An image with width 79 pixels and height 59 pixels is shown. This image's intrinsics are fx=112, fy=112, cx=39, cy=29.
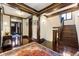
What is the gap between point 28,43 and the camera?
2062 mm

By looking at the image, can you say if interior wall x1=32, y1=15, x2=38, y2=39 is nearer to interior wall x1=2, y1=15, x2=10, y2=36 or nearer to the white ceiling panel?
the white ceiling panel

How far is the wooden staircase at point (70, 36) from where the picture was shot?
200 centimetres

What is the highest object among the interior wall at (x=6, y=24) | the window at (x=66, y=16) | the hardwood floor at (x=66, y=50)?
the window at (x=66, y=16)

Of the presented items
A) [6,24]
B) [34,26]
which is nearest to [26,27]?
[34,26]

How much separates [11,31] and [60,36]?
0.90 meters

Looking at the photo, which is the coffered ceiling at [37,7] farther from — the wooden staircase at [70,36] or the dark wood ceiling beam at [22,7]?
the wooden staircase at [70,36]

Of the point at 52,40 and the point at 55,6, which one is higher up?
the point at 55,6

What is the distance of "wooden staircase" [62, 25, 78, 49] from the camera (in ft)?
6.56

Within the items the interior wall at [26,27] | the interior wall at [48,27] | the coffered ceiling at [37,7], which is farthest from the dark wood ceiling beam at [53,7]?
the interior wall at [26,27]

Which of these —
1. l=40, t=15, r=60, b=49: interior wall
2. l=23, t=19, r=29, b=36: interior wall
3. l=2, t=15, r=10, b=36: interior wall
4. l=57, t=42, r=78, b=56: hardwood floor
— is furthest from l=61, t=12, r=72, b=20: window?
l=2, t=15, r=10, b=36: interior wall

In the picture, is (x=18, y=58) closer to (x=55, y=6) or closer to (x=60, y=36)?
(x=60, y=36)

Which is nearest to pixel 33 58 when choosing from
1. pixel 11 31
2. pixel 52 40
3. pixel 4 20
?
pixel 52 40

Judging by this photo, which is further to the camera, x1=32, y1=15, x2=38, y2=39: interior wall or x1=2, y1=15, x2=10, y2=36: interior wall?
x1=32, y1=15, x2=38, y2=39: interior wall

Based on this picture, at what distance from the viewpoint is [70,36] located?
2.02m
